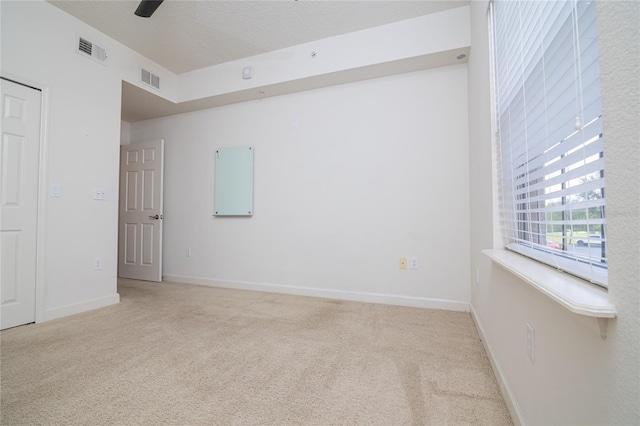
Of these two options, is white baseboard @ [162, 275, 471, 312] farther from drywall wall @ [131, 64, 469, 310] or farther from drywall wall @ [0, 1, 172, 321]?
drywall wall @ [0, 1, 172, 321]

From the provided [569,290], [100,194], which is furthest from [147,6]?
[569,290]

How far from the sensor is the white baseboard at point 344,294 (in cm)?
275

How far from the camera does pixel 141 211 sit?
416 centimetres

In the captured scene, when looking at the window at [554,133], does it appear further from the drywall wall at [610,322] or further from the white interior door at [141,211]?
the white interior door at [141,211]

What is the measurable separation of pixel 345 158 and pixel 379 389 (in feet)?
7.68

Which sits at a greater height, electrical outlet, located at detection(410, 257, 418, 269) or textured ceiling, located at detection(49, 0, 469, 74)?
textured ceiling, located at detection(49, 0, 469, 74)

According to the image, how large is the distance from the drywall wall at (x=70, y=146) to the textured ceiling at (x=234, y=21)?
296mm

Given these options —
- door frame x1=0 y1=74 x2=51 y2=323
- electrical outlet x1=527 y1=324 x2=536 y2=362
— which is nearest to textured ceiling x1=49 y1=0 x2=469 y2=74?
door frame x1=0 y1=74 x2=51 y2=323

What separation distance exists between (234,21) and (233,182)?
5.97ft

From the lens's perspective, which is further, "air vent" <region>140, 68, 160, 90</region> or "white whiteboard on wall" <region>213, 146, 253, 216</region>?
"white whiteboard on wall" <region>213, 146, 253, 216</region>

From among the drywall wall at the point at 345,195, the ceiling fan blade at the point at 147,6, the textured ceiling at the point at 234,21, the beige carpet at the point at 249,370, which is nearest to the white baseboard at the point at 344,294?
the drywall wall at the point at 345,195

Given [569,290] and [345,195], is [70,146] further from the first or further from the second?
[569,290]

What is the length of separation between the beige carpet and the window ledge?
738 mm

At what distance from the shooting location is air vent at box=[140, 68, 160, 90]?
131 inches
